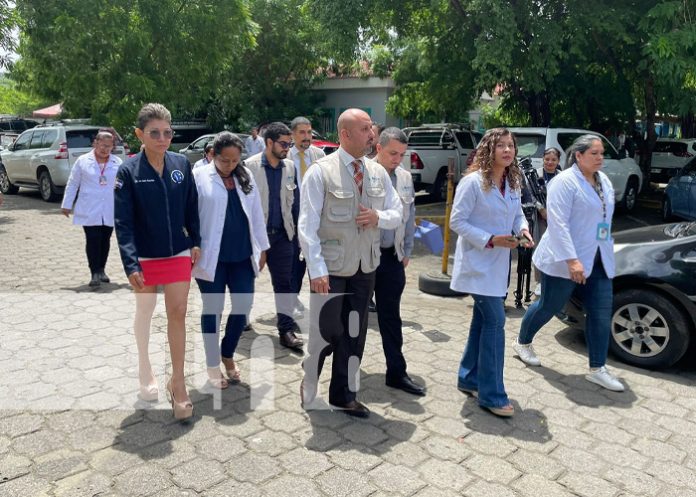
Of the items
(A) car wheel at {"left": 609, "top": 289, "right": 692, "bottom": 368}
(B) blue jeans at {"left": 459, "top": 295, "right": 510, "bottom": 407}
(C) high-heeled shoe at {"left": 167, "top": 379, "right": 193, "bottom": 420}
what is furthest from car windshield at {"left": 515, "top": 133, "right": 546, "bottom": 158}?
(C) high-heeled shoe at {"left": 167, "top": 379, "right": 193, "bottom": 420}

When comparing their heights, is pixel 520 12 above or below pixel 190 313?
above

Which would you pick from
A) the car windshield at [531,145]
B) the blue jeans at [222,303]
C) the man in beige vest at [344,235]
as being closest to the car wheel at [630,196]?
the car windshield at [531,145]

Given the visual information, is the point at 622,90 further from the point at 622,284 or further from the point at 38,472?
the point at 38,472

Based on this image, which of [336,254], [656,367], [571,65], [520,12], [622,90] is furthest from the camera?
[622,90]

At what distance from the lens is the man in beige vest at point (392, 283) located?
15.2 ft

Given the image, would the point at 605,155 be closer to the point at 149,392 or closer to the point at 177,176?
the point at 177,176

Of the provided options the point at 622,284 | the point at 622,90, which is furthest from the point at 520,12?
the point at 622,284

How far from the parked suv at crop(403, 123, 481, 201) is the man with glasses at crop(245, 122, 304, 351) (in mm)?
10041

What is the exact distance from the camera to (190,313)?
6.67 m

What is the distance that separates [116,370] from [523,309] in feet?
13.1

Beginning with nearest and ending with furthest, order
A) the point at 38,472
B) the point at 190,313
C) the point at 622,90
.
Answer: the point at 38,472, the point at 190,313, the point at 622,90

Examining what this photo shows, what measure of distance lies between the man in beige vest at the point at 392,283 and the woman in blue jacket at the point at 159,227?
4.08ft

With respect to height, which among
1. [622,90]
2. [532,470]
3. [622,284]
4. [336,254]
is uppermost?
[622,90]

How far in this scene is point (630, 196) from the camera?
49.3 feet
